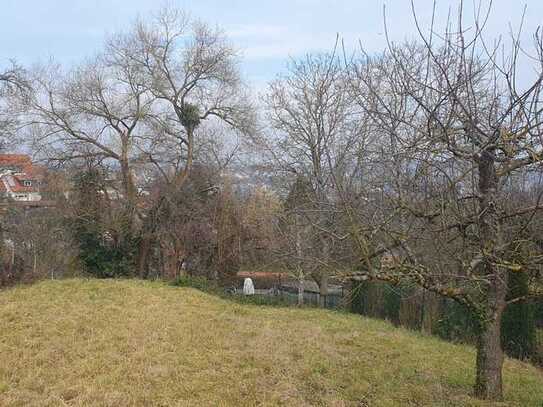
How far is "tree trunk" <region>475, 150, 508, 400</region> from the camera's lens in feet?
11.0

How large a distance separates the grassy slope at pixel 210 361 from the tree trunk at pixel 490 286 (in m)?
0.18

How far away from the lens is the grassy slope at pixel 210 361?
433 cm

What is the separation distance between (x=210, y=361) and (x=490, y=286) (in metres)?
2.89

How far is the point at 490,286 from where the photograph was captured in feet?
12.3

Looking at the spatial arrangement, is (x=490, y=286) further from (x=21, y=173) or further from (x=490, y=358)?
(x=21, y=173)

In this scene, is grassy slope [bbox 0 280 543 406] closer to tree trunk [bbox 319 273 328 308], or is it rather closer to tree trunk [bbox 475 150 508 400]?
tree trunk [bbox 475 150 508 400]

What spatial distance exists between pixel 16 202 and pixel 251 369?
464 inches

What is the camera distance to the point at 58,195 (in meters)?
15.2

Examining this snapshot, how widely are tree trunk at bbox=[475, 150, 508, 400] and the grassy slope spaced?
18 centimetres

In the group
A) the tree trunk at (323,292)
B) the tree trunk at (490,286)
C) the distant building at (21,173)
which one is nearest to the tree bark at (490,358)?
the tree trunk at (490,286)

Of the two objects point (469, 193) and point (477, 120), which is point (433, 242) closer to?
point (469, 193)

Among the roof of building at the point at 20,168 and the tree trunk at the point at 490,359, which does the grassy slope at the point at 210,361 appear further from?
the roof of building at the point at 20,168

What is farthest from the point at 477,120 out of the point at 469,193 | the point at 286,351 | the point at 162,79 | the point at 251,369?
the point at 162,79

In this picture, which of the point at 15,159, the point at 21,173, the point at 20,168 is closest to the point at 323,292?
the point at 20,168
